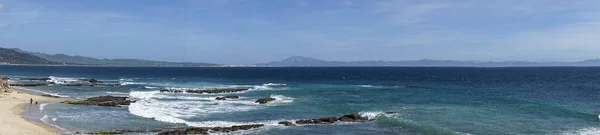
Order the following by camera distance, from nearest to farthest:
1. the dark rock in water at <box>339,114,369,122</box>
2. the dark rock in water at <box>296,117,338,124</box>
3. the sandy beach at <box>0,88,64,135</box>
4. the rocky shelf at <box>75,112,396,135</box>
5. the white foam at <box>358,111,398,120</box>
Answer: the sandy beach at <box>0,88,64,135</box>
the rocky shelf at <box>75,112,396,135</box>
the dark rock in water at <box>296,117,338,124</box>
the dark rock in water at <box>339,114,369,122</box>
the white foam at <box>358,111,398,120</box>

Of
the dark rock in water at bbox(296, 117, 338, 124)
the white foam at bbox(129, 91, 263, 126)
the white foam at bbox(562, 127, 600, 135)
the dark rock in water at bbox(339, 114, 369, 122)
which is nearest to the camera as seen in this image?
the white foam at bbox(562, 127, 600, 135)

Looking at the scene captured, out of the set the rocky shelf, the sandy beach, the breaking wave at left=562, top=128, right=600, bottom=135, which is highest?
the sandy beach

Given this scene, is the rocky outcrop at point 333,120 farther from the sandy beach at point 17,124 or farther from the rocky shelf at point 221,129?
the sandy beach at point 17,124

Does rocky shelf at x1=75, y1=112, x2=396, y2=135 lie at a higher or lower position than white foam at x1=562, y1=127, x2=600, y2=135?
higher

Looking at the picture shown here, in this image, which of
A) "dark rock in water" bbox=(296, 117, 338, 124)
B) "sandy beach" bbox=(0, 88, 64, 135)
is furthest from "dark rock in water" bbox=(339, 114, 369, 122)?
"sandy beach" bbox=(0, 88, 64, 135)

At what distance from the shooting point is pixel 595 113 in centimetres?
4375

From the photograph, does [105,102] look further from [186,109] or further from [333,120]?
[333,120]

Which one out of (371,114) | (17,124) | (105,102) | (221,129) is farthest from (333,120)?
(105,102)

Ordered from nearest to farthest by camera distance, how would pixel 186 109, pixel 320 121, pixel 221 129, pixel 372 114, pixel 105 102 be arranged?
pixel 221 129 → pixel 320 121 → pixel 372 114 → pixel 186 109 → pixel 105 102

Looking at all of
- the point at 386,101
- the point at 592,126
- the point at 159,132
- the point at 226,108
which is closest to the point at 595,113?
the point at 592,126

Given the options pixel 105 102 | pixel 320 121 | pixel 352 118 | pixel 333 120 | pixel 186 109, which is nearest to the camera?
pixel 320 121

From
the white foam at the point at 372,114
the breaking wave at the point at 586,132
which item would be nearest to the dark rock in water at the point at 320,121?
the white foam at the point at 372,114

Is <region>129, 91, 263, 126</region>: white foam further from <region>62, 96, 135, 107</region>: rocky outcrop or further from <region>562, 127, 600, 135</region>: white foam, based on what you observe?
<region>562, 127, 600, 135</region>: white foam

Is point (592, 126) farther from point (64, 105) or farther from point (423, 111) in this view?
point (64, 105)
